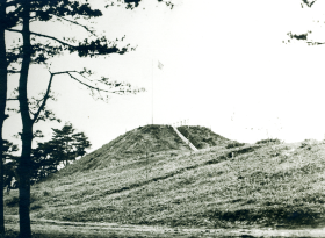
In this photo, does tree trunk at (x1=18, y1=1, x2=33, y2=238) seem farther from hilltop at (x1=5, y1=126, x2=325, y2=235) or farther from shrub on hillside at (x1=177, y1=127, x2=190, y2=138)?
shrub on hillside at (x1=177, y1=127, x2=190, y2=138)

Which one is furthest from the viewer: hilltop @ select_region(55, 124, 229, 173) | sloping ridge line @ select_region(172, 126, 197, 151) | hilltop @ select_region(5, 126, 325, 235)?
sloping ridge line @ select_region(172, 126, 197, 151)

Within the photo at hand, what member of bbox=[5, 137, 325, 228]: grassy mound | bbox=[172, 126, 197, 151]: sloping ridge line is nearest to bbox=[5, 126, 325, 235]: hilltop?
bbox=[5, 137, 325, 228]: grassy mound

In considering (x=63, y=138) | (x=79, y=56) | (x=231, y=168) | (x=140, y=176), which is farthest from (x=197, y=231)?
(x=63, y=138)

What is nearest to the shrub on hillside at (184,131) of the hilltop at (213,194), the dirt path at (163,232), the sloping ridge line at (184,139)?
the sloping ridge line at (184,139)

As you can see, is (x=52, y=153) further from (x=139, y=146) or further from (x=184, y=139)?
(x=184, y=139)

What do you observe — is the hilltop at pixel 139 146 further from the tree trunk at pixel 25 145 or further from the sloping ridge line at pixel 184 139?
the tree trunk at pixel 25 145

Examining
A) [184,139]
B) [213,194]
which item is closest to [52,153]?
[213,194]

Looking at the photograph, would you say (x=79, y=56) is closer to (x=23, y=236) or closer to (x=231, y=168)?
(x=23, y=236)
